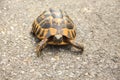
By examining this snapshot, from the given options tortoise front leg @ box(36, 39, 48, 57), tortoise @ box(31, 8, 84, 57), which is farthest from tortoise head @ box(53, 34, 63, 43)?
tortoise front leg @ box(36, 39, 48, 57)

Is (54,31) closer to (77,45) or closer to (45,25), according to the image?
(45,25)

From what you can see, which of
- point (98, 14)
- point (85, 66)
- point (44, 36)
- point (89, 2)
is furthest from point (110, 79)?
point (89, 2)

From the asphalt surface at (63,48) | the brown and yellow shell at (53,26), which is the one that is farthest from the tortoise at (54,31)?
the asphalt surface at (63,48)

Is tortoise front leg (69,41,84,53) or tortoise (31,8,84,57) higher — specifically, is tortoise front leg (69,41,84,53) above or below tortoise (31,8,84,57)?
below

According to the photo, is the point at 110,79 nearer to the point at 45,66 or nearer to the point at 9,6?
the point at 45,66

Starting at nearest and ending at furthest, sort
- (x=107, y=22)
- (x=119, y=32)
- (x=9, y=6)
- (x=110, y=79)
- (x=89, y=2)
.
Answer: (x=110, y=79)
(x=119, y=32)
(x=107, y=22)
(x=9, y=6)
(x=89, y=2)

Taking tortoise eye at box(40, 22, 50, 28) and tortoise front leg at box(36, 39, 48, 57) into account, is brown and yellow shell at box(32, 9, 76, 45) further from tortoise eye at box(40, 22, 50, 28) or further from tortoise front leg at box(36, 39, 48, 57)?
tortoise front leg at box(36, 39, 48, 57)
